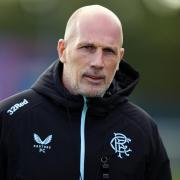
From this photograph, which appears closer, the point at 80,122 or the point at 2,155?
the point at 2,155

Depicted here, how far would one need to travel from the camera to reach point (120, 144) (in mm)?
5930

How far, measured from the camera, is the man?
5770 millimetres

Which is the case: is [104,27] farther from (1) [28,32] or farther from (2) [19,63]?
(1) [28,32]

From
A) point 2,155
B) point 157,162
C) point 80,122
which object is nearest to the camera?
point 2,155

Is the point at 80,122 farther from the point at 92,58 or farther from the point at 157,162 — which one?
the point at 157,162

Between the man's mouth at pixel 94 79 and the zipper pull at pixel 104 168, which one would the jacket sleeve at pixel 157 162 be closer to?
the zipper pull at pixel 104 168

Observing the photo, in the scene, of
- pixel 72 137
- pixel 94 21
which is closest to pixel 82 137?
pixel 72 137

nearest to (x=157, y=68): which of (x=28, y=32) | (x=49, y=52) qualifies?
(x=28, y=32)

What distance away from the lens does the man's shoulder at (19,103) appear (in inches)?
230

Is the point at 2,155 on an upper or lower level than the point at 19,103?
lower

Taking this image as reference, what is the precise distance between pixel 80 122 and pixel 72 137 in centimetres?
13

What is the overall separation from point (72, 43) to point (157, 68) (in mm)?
33900

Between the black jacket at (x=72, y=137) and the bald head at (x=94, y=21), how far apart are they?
0.30 metres

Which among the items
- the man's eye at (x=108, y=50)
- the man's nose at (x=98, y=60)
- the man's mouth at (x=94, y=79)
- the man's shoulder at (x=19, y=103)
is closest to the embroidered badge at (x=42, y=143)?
the man's shoulder at (x=19, y=103)
